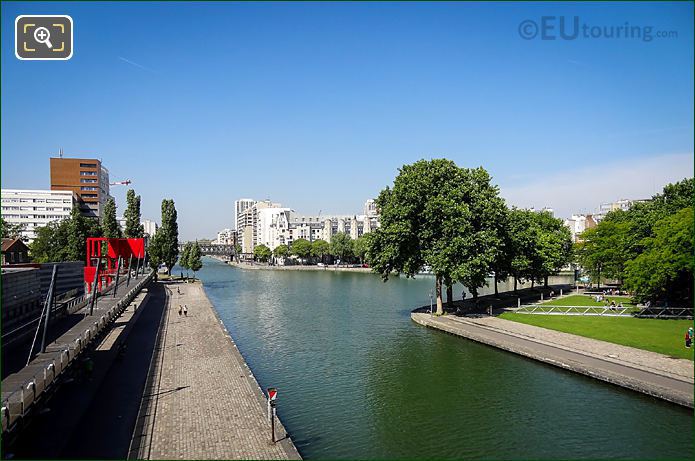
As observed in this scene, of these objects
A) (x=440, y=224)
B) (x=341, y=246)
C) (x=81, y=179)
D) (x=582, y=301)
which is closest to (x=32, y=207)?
(x=81, y=179)

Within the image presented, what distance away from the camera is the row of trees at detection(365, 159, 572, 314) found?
161 ft

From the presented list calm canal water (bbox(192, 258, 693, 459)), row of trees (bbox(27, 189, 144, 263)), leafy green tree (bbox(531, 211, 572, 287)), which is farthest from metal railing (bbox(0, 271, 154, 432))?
row of trees (bbox(27, 189, 144, 263))

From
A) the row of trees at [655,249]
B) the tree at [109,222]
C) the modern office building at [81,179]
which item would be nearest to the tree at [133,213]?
the tree at [109,222]

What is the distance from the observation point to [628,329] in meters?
40.4

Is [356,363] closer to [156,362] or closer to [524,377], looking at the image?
[524,377]

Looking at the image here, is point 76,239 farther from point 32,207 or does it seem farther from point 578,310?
point 578,310

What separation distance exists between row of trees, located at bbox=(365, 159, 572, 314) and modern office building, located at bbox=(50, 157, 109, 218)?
13373 centimetres

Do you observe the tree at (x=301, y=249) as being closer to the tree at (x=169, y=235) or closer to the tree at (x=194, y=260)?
the tree at (x=194, y=260)

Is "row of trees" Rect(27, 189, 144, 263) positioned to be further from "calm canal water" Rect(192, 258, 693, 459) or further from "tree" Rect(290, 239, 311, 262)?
"tree" Rect(290, 239, 311, 262)

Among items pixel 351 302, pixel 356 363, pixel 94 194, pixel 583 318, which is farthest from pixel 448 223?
pixel 94 194

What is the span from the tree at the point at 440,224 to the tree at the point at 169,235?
73.2 meters

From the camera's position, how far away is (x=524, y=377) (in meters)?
32.1

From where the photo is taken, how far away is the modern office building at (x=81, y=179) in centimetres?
15725

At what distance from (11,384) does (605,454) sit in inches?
1024
